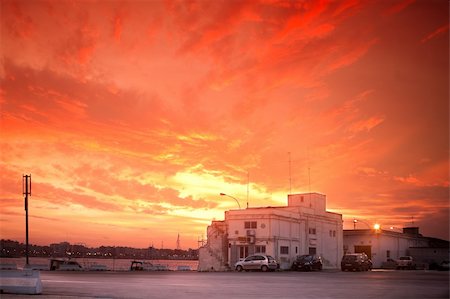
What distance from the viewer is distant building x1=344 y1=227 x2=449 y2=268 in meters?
90.6

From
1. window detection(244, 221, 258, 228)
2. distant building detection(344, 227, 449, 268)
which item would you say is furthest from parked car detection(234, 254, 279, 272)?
distant building detection(344, 227, 449, 268)

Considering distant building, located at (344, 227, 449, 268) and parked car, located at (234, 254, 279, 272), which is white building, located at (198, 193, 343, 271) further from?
distant building, located at (344, 227, 449, 268)

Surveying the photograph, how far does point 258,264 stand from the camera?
57.2 m

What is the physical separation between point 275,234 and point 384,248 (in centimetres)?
3366

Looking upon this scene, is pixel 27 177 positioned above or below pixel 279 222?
above

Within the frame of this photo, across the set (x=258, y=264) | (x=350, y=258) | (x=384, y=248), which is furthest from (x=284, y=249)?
(x=384, y=248)

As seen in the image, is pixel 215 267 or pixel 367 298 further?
pixel 215 267

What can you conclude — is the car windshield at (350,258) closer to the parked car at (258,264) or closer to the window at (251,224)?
the parked car at (258,264)

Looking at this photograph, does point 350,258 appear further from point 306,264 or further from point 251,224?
point 251,224

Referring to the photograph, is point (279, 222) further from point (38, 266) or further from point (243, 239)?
point (38, 266)

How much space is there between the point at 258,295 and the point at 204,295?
1.99 metres

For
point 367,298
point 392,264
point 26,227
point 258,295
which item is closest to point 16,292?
point 258,295

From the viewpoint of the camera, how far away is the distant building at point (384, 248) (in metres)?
90.6

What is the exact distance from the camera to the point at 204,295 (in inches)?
781
